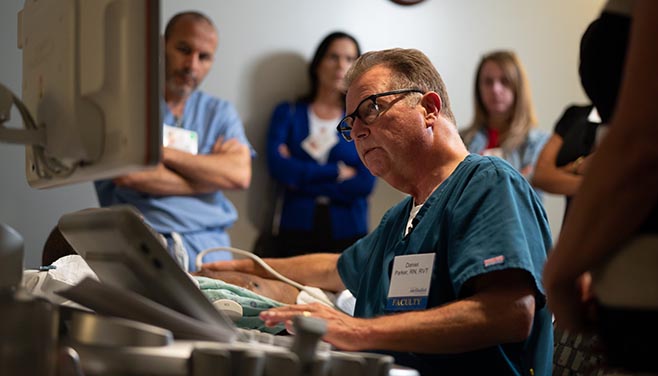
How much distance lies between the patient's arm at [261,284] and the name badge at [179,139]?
3.59 ft

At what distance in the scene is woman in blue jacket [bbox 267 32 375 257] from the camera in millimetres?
4219

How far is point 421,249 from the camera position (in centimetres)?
179

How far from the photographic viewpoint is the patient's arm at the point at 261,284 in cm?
231

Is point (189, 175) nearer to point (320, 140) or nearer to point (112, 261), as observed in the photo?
point (320, 140)

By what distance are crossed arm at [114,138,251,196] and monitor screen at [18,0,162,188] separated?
180 centimetres

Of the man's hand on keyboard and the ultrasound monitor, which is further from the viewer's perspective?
the man's hand on keyboard

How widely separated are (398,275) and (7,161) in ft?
8.99

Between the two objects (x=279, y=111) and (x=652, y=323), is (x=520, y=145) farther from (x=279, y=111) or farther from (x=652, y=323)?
(x=652, y=323)

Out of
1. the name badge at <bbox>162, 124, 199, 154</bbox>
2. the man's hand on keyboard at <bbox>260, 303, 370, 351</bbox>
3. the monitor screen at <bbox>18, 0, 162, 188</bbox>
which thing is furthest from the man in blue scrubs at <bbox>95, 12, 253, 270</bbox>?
the monitor screen at <bbox>18, 0, 162, 188</bbox>

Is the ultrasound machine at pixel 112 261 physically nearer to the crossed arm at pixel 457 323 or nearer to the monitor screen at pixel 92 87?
the monitor screen at pixel 92 87

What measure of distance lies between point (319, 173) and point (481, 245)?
103 inches

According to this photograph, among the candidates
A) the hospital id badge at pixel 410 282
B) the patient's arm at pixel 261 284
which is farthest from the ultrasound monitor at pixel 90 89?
the patient's arm at pixel 261 284

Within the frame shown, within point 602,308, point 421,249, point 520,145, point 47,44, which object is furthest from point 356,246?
point 520,145

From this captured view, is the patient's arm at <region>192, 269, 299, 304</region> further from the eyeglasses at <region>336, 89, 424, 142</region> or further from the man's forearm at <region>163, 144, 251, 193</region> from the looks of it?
the man's forearm at <region>163, 144, 251, 193</region>
